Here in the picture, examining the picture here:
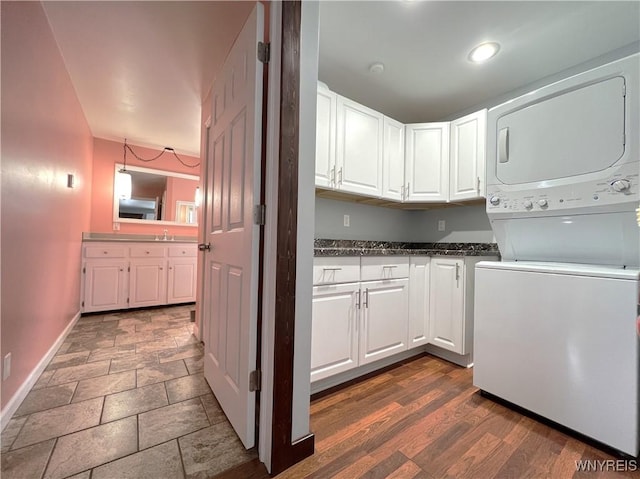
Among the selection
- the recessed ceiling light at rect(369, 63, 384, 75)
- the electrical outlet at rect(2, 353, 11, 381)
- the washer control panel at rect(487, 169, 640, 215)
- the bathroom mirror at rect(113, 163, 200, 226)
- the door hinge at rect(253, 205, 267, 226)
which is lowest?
the electrical outlet at rect(2, 353, 11, 381)

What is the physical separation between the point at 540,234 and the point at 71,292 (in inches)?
156

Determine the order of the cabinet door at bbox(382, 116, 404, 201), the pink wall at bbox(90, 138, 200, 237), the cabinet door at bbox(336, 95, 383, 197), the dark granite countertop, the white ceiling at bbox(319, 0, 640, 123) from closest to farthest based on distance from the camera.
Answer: the white ceiling at bbox(319, 0, 640, 123)
the dark granite countertop
the cabinet door at bbox(336, 95, 383, 197)
the cabinet door at bbox(382, 116, 404, 201)
the pink wall at bbox(90, 138, 200, 237)

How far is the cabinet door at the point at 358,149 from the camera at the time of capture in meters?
2.03

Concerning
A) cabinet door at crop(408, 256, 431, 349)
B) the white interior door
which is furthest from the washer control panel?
the white interior door

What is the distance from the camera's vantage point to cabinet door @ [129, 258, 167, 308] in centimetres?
344

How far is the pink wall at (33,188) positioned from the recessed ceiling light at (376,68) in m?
2.04

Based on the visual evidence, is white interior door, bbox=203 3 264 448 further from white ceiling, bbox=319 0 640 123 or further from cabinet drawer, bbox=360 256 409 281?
cabinet drawer, bbox=360 256 409 281

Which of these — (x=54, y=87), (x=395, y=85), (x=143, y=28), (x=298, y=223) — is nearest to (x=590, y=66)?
(x=395, y=85)

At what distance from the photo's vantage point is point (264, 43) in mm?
1159

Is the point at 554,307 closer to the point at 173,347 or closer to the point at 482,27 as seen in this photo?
the point at 482,27

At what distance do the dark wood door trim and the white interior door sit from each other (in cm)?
13

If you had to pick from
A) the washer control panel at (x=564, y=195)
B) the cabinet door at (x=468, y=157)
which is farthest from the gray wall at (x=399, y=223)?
the washer control panel at (x=564, y=195)

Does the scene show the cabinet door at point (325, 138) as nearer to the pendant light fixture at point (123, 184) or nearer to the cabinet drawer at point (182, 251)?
the cabinet drawer at point (182, 251)

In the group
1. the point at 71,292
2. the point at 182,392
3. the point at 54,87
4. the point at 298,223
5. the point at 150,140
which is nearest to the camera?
the point at 298,223
